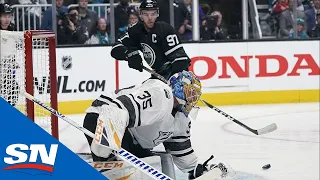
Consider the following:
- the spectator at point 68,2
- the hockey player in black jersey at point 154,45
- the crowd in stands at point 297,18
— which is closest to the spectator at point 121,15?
the spectator at point 68,2

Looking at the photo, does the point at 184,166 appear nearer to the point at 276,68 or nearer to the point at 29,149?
the point at 29,149

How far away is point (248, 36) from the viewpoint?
8.88 m

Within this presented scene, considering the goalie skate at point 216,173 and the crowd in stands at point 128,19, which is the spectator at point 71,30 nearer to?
the crowd in stands at point 128,19

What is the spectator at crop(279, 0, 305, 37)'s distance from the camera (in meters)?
9.10

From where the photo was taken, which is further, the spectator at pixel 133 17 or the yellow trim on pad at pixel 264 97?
the yellow trim on pad at pixel 264 97

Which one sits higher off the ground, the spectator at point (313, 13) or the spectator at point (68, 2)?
the spectator at point (68, 2)

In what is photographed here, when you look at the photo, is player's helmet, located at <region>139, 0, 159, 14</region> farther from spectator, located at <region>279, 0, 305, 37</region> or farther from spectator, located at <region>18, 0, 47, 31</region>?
spectator, located at <region>279, 0, 305, 37</region>

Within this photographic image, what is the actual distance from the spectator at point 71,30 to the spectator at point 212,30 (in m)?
1.38

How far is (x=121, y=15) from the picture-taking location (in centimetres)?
852

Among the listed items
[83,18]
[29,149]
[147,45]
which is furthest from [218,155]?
[83,18]

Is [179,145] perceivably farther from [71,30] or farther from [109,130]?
[71,30]

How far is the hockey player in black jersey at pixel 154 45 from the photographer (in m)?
4.88

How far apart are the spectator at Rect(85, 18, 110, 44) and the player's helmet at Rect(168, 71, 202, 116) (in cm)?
521

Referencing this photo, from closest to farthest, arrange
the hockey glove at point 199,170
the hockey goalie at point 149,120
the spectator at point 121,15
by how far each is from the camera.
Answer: the hockey goalie at point 149,120
the hockey glove at point 199,170
the spectator at point 121,15
